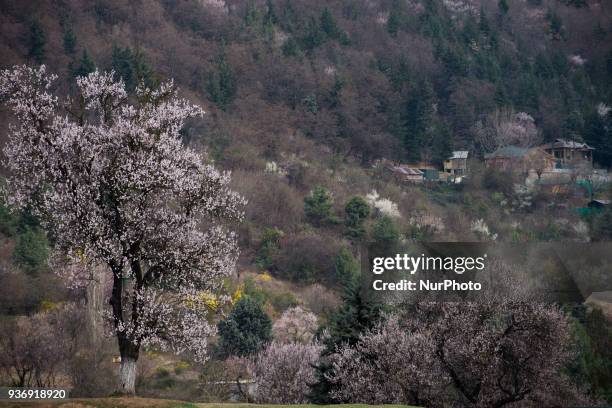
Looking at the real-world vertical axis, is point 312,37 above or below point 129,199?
above

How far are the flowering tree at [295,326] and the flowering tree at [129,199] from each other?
2637 centimetres

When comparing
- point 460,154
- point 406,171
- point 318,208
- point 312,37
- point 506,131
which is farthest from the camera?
point 312,37

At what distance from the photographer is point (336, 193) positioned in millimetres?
78562

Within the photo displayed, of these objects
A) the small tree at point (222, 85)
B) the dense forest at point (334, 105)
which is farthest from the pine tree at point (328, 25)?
the small tree at point (222, 85)

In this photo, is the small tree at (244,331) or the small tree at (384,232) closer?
the small tree at (244,331)

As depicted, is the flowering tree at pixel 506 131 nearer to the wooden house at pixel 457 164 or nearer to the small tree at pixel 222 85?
the wooden house at pixel 457 164

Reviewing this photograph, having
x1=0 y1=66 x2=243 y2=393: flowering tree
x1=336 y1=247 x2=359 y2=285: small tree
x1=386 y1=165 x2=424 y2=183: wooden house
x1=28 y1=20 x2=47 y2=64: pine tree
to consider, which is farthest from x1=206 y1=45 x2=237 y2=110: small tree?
x1=0 y1=66 x2=243 y2=393: flowering tree

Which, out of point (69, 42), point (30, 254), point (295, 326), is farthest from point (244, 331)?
point (69, 42)

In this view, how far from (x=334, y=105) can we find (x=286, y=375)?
58377 millimetres

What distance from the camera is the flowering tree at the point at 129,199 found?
83.7 feet

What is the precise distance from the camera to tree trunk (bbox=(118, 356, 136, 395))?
83.8 ft

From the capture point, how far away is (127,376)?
25734 mm

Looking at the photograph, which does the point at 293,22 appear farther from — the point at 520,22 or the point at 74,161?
the point at 74,161

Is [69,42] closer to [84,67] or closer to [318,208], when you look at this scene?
[84,67]
